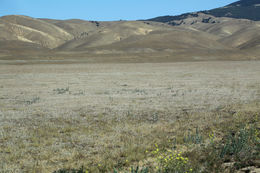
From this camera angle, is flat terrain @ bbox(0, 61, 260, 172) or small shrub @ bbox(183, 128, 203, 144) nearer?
flat terrain @ bbox(0, 61, 260, 172)

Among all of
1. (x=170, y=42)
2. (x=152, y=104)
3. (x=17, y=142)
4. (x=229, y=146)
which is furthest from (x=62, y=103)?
(x=170, y=42)

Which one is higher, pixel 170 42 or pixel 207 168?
pixel 170 42

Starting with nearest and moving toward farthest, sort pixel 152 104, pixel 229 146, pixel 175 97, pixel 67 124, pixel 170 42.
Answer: pixel 229 146
pixel 67 124
pixel 152 104
pixel 175 97
pixel 170 42

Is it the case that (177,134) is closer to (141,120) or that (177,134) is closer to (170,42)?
(141,120)

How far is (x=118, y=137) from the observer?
9.30 meters

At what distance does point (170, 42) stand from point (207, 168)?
18419 cm

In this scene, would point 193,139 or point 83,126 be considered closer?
point 193,139

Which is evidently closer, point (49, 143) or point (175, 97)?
point (49, 143)

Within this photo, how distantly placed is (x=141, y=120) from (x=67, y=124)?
3246 mm

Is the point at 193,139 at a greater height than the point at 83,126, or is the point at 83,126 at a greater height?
the point at 193,139

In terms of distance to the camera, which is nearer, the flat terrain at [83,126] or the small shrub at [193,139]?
the flat terrain at [83,126]

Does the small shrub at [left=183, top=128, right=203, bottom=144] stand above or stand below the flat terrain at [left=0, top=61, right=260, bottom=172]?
above

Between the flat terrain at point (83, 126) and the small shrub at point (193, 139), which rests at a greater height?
the small shrub at point (193, 139)

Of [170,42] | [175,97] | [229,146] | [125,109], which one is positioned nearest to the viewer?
[229,146]
